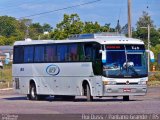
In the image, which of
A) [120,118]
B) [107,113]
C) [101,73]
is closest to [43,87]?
[101,73]

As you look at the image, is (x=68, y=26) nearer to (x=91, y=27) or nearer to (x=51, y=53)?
(x=91, y=27)

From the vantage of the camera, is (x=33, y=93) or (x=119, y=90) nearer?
(x=119, y=90)

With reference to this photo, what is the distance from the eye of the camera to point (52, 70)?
3366 cm

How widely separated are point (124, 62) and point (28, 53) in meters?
6.75

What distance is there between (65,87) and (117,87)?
3528mm

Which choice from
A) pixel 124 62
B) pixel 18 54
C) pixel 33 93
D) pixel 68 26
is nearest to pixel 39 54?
pixel 18 54

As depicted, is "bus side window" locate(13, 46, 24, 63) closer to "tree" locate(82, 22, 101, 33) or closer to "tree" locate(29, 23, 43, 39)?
"tree" locate(82, 22, 101, 33)

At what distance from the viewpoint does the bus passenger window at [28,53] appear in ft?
115

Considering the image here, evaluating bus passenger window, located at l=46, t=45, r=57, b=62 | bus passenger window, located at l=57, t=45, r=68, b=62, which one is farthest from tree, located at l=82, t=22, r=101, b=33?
bus passenger window, located at l=57, t=45, r=68, b=62

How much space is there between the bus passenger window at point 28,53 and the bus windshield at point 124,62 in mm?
5997

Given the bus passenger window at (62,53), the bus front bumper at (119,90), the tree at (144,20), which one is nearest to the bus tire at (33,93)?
the bus passenger window at (62,53)

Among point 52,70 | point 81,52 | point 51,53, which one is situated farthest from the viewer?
point 51,53

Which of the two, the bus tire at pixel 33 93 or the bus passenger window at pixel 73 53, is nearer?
the bus passenger window at pixel 73 53

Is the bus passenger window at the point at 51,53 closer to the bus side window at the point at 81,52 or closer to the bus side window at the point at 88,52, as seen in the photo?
the bus side window at the point at 81,52
